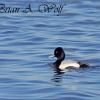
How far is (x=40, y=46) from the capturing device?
23906mm

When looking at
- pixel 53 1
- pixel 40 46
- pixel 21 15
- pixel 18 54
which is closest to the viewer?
pixel 18 54

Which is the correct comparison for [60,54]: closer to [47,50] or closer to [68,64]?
[68,64]

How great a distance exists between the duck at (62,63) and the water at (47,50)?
0.23 m

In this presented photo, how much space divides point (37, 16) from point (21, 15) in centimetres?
67

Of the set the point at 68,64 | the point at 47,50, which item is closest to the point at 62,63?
the point at 68,64

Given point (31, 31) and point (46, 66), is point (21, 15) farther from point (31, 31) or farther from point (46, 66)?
point (46, 66)

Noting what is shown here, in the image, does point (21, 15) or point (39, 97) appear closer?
point (39, 97)

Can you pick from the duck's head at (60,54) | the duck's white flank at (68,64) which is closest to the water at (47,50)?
the duck's white flank at (68,64)

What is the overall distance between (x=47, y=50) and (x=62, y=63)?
7.15 feet

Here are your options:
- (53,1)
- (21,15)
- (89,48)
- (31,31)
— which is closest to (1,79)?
(89,48)

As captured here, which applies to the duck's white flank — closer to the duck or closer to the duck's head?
the duck

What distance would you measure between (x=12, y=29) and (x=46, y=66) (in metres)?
7.71

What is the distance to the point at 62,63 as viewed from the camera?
68.7ft

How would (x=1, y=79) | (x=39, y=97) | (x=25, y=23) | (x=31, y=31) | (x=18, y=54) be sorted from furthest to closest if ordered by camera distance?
(x=25, y=23), (x=31, y=31), (x=18, y=54), (x=1, y=79), (x=39, y=97)
